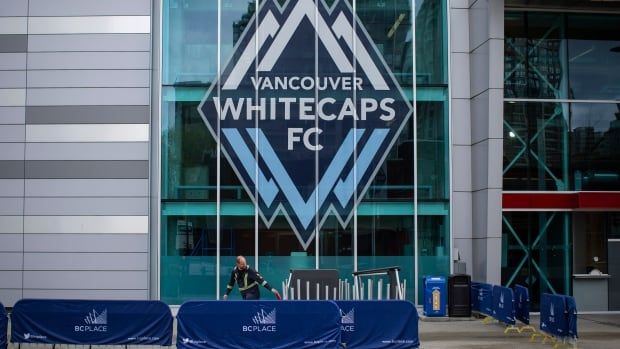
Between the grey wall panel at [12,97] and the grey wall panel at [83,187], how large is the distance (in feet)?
6.76

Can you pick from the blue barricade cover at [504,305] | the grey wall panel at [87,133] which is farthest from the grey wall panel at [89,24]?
the blue barricade cover at [504,305]

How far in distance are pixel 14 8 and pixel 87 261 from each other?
22.9 feet

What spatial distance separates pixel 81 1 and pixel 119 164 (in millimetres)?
4480

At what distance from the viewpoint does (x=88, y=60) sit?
21.2 m

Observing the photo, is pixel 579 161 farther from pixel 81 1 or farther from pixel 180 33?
pixel 81 1

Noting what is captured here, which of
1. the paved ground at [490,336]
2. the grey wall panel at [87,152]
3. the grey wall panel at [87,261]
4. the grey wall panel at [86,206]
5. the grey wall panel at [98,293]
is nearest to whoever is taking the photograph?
the paved ground at [490,336]

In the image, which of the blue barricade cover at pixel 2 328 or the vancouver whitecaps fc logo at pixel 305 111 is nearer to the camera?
the blue barricade cover at pixel 2 328

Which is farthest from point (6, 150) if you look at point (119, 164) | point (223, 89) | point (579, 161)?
point (579, 161)

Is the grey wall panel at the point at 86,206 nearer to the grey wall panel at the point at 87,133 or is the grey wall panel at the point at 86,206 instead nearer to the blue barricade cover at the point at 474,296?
the grey wall panel at the point at 87,133

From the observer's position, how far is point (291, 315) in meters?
13.9

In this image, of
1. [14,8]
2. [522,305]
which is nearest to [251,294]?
[522,305]

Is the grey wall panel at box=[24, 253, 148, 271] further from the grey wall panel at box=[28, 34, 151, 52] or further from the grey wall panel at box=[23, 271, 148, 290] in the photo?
the grey wall panel at box=[28, 34, 151, 52]

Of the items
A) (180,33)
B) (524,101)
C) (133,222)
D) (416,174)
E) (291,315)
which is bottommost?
(291,315)

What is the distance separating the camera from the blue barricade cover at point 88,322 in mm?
14180
